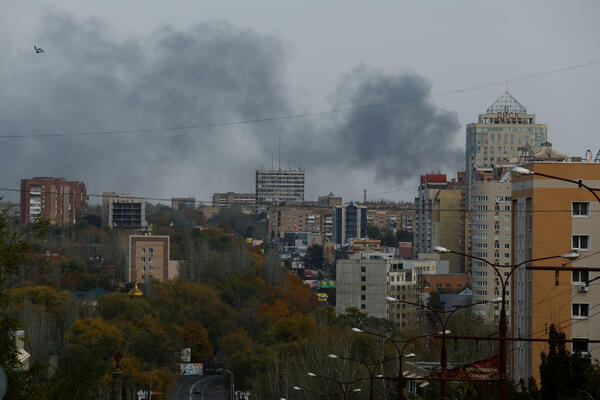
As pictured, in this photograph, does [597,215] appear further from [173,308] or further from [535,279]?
[173,308]

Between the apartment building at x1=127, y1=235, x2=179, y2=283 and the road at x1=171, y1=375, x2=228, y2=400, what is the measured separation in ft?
155

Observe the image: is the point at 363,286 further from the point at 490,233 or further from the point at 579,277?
the point at 579,277

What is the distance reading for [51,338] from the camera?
78.4 metres

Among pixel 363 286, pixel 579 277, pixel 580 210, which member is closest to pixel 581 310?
pixel 579 277

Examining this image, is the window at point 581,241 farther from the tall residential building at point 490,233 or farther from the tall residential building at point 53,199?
the tall residential building at point 53,199

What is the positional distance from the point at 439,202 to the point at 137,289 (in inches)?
2620

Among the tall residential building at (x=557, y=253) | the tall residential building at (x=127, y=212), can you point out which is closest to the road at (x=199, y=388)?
the tall residential building at (x=557, y=253)

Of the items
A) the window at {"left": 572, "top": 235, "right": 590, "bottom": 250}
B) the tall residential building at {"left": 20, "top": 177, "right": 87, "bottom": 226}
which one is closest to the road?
the window at {"left": 572, "top": 235, "right": 590, "bottom": 250}

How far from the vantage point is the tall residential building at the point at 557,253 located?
41969mm

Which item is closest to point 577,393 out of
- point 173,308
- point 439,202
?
point 173,308

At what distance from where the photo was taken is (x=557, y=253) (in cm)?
4331

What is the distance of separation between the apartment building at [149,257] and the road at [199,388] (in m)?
47.3

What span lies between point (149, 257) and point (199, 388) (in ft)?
183

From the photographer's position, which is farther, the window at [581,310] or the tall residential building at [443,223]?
the tall residential building at [443,223]
